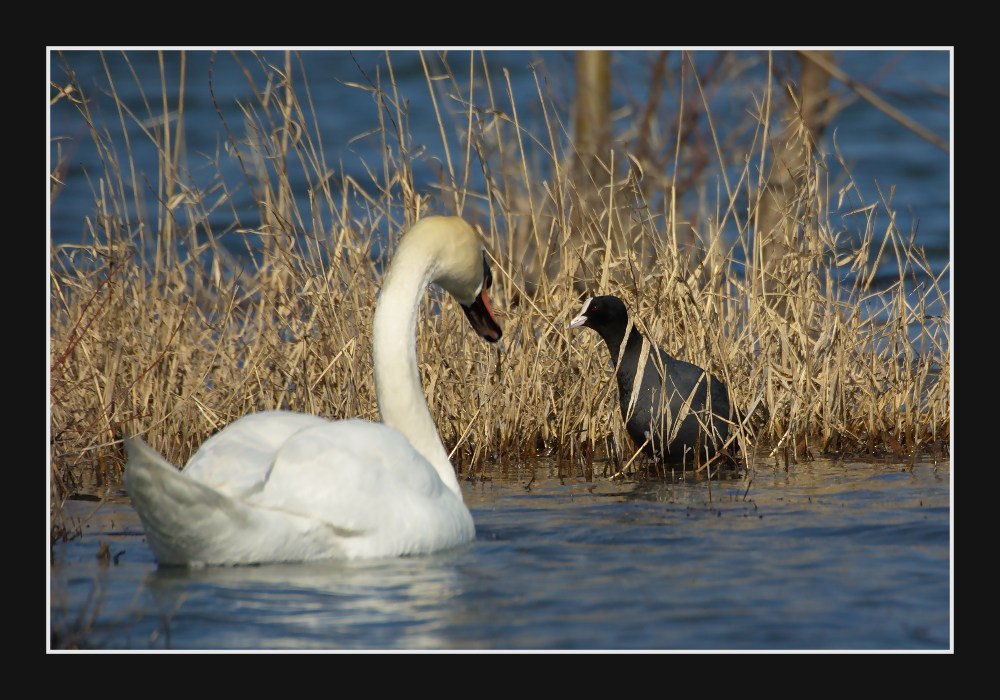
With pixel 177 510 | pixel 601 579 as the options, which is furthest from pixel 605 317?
pixel 177 510

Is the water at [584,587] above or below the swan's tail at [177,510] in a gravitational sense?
below

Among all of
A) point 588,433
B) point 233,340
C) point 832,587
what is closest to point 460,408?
point 588,433

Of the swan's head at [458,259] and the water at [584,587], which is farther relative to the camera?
the swan's head at [458,259]

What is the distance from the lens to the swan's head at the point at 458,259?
5707 mm

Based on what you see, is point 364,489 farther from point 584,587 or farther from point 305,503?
point 584,587

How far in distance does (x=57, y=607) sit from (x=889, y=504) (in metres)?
3.52

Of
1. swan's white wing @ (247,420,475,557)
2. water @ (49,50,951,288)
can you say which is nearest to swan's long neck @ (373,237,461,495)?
swan's white wing @ (247,420,475,557)

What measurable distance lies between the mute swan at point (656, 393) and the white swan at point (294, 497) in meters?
1.80

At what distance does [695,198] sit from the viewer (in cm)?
848

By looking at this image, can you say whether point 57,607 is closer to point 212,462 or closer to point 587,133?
point 212,462

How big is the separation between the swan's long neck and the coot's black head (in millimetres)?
1634

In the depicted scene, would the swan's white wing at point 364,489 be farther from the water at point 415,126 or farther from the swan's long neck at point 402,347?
the water at point 415,126

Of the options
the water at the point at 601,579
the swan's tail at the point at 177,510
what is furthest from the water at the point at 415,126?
the swan's tail at the point at 177,510

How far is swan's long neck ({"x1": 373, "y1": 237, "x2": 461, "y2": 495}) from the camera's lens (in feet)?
18.5
